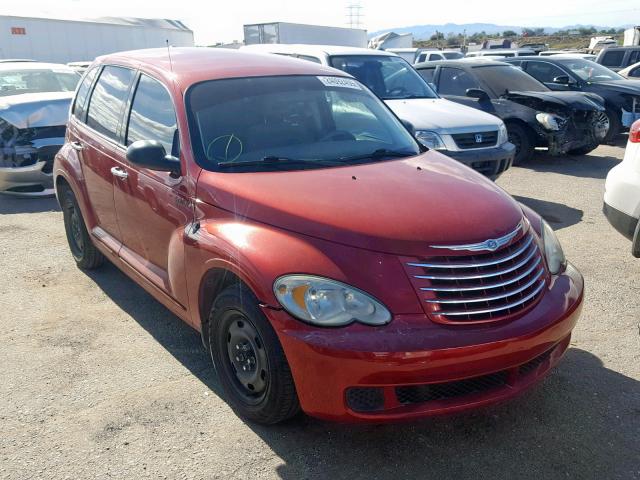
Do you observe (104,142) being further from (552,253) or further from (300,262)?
(552,253)

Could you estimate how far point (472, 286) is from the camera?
8.81ft

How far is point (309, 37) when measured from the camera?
2597cm

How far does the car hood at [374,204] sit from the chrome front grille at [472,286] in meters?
0.09

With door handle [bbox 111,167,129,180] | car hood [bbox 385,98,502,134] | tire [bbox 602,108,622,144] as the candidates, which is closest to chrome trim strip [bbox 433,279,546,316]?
door handle [bbox 111,167,129,180]

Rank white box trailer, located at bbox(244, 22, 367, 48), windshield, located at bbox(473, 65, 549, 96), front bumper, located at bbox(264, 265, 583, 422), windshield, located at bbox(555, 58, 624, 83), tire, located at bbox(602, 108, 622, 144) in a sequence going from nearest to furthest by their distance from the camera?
front bumper, located at bbox(264, 265, 583, 422) → windshield, located at bbox(473, 65, 549, 96) → tire, located at bbox(602, 108, 622, 144) → windshield, located at bbox(555, 58, 624, 83) → white box trailer, located at bbox(244, 22, 367, 48)

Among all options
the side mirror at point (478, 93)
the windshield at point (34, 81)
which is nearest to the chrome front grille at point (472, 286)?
the side mirror at point (478, 93)

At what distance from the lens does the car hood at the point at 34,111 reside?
7711mm

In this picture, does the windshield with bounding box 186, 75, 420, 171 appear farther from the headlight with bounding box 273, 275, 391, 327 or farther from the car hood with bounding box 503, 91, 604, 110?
the car hood with bounding box 503, 91, 604, 110

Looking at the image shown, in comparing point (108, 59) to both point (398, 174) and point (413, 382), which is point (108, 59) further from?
point (413, 382)

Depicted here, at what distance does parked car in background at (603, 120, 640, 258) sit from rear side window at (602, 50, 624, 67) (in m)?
12.8

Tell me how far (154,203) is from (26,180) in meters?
4.93

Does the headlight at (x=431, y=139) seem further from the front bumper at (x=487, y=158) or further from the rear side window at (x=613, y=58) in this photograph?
the rear side window at (x=613, y=58)

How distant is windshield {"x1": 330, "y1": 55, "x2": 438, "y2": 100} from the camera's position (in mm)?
8133

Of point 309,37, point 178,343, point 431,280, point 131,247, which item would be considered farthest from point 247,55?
point 309,37
